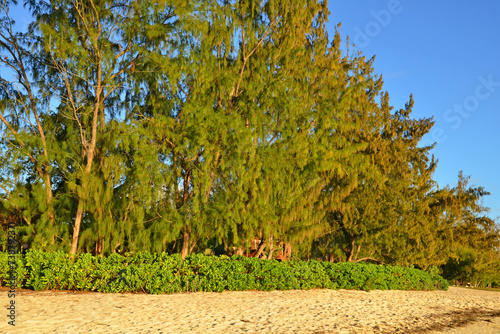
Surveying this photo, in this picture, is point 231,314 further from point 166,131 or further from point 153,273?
point 166,131

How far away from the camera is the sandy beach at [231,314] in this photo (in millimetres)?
5973

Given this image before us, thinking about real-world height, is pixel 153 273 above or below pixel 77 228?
below

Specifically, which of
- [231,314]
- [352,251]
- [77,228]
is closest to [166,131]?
[77,228]

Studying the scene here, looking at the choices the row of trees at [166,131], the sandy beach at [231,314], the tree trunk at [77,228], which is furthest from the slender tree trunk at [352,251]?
the tree trunk at [77,228]

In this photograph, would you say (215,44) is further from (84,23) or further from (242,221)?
(242,221)

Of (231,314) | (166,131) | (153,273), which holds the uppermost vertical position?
(166,131)

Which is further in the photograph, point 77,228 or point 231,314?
point 77,228

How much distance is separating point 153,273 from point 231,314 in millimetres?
3116

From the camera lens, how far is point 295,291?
11.4 meters

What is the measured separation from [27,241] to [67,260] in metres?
2.32

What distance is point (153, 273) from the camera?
9.58 metres

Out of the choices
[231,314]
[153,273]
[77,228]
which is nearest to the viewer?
[231,314]

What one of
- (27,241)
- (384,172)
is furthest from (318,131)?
(27,241)

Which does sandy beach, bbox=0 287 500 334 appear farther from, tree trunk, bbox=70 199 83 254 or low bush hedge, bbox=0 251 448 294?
tree trunk, bbox=70 199 83 254
